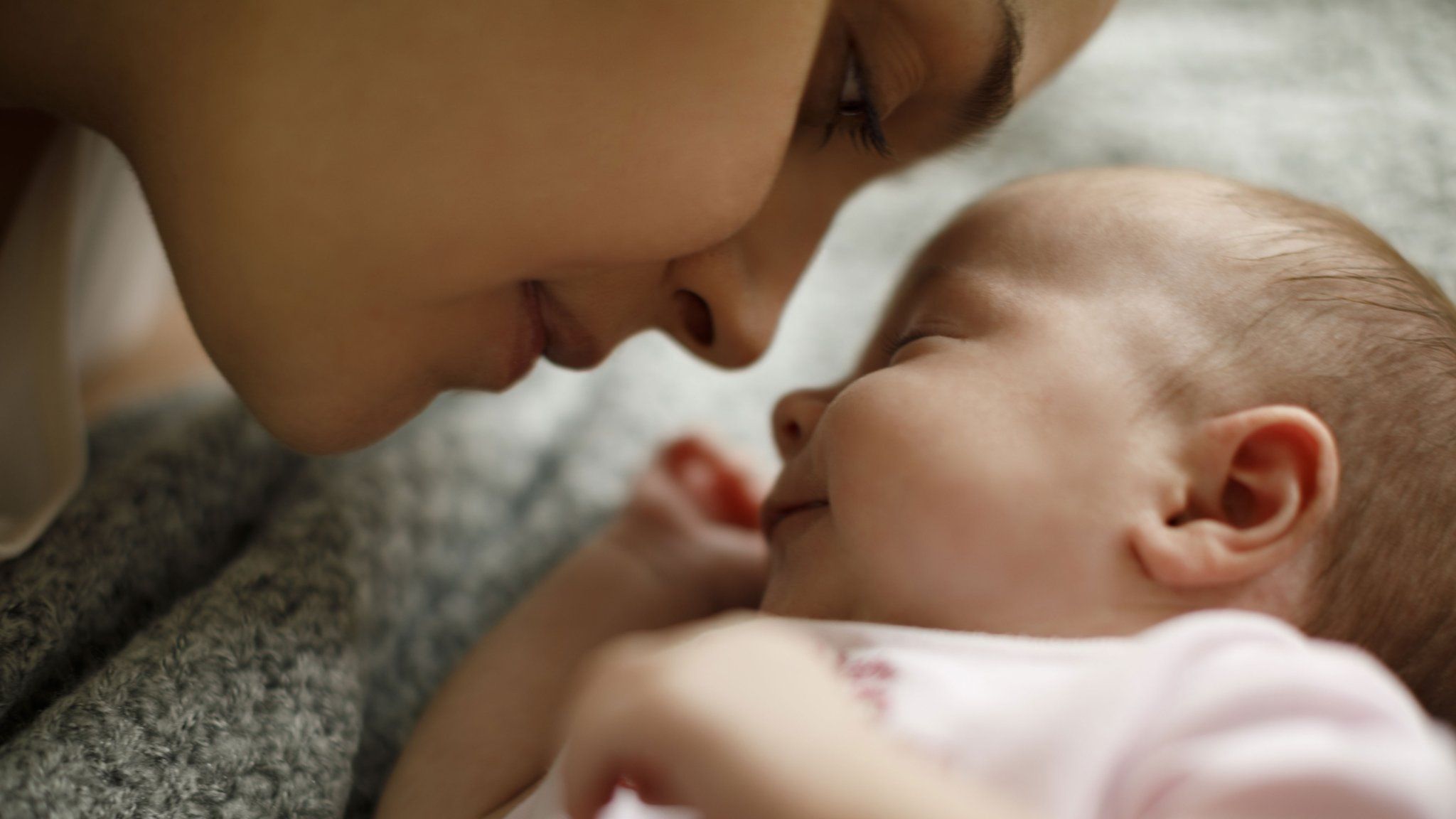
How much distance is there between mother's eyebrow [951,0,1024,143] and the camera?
2.37 ft

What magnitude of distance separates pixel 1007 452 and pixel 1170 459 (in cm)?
10

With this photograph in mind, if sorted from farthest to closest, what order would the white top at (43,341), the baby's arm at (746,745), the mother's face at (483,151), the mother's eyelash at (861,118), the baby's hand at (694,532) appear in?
the baby's hand at (694,532) < the white top at (43,341) < the mother's eyelash at (861,118) < the mother's face at (483,151) < the baby's arm at (746,745)

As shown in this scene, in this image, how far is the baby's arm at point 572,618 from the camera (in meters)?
0.82

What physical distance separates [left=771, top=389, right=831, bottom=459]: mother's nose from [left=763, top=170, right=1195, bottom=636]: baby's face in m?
0.04

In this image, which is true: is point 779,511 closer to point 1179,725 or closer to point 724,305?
point 724,305

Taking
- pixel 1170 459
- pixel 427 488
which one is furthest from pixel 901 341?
pixel 427 488

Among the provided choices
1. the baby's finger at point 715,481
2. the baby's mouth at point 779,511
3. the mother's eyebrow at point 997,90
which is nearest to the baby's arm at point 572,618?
the baby's finger at point 715,481

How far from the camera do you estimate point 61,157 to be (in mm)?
965

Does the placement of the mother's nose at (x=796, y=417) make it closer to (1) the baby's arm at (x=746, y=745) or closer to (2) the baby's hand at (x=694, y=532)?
(2) the baby's hand at (x=694, y=532)

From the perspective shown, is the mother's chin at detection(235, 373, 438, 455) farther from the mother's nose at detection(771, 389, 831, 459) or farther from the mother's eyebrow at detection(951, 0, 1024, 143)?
the mother's eyebrow at detection(951, 0, 1024, 143)

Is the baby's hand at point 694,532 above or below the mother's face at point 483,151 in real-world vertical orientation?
below

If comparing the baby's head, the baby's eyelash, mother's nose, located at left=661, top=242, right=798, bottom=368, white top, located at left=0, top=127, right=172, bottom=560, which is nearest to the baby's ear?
the baby's head

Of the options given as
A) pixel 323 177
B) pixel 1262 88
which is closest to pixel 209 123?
pixel 323 177

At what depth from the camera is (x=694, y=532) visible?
102 cm
